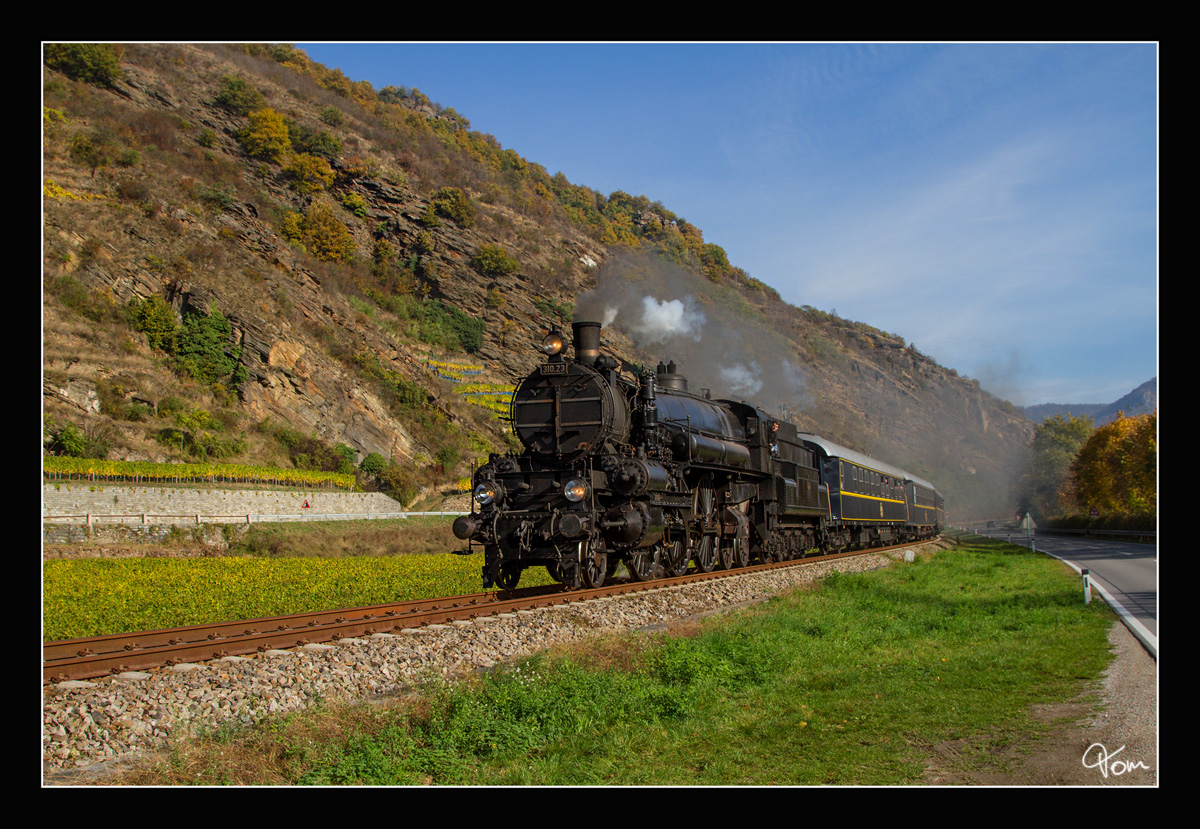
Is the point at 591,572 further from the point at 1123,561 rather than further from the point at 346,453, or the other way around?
the point at 346,453

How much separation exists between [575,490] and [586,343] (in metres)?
3.98

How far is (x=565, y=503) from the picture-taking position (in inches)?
602

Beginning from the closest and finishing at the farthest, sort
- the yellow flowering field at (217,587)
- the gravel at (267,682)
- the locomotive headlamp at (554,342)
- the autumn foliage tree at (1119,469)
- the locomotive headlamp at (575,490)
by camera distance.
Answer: the gravel at (267,682)
the yellow flowering field at (217,587)
the locomotive headlamp at (575,490)
the locomotive headlamp at (554,342)
the autumn foliage tree at (1119,469)

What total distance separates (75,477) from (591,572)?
26414 mm

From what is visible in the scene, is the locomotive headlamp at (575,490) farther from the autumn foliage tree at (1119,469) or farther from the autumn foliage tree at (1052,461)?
the autumn foliage tree at (1052,461)

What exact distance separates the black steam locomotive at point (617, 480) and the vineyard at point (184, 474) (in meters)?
22.0

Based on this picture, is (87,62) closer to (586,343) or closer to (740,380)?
(740,380)

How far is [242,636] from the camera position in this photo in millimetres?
10141

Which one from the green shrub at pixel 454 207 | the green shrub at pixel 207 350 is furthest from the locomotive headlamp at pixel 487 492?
the green shrub at pixel 454 207

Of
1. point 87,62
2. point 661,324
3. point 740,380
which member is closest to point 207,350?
point 740,380

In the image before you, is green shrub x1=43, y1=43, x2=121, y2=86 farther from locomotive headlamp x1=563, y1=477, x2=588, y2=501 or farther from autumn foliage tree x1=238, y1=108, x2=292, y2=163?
locomotive headlamp x1=563, y1=477, x2=588, y2=501

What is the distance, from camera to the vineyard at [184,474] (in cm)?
3163

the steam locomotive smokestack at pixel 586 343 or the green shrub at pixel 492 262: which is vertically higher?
the green shrub at pixel 492 262

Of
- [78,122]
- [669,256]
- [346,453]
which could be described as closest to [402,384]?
[346,453]
